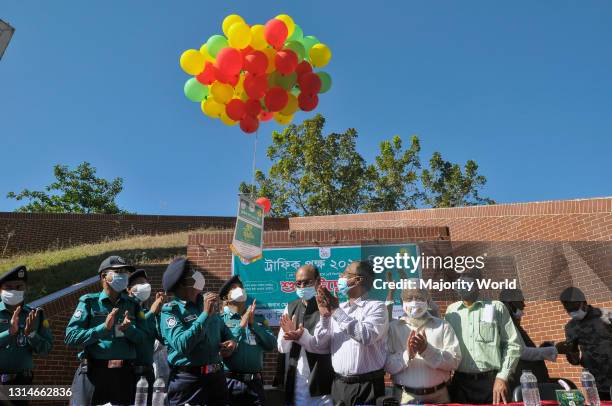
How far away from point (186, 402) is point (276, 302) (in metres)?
4.33

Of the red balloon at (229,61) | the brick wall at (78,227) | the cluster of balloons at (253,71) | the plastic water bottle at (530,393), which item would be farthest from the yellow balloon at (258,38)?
the brick wall at (78,227)

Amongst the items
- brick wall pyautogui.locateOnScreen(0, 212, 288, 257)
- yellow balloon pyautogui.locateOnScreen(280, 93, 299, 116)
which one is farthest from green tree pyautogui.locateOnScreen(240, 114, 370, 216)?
yellow balloon pyautogui.locateOnScreen(280, 93, 299, 116)

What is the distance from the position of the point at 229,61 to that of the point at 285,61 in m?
0.78

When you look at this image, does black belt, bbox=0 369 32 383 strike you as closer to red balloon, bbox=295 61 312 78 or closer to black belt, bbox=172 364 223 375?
black belt, bbox=172 364 223 375

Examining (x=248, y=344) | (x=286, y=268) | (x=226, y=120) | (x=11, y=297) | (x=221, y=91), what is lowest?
(x=248, y=344)

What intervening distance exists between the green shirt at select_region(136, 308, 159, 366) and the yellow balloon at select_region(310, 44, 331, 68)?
4.95 m

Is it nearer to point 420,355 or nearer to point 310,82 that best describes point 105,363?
point 420,355

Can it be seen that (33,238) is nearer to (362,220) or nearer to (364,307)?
(362,220)

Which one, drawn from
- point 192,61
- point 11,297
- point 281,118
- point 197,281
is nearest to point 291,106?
point 281,118

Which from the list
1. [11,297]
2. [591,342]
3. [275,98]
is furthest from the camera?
[275,98]

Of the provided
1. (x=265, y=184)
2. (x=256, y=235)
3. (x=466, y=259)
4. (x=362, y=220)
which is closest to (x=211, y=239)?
(x=256, y=235)

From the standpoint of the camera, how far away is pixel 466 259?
235 inches

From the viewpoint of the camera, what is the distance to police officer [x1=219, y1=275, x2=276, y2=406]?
14.5 ft

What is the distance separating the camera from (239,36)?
716cm
